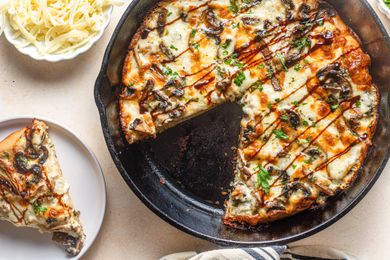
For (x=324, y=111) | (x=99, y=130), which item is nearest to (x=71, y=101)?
(x=99, y=130)

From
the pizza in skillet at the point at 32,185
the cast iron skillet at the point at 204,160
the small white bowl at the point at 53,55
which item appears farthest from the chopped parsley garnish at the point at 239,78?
the pizza in skillet at the point at 32,185

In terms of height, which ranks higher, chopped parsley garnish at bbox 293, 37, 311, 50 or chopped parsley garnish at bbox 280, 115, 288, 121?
chopped parsley garnish at bbox 293, 37, 311, 50

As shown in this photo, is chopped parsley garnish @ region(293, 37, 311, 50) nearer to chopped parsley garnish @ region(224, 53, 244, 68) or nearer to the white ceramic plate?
chopped parsley garnish @ region(224, 53, 244, 68)

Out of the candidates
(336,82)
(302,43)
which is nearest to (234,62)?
(302,43)

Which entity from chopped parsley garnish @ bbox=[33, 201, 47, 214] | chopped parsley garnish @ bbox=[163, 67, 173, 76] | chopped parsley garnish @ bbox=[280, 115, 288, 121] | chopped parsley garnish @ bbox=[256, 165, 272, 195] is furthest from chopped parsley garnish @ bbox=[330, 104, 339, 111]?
chopped parsley garnish @ bbox=[33, 201, 47, 214]

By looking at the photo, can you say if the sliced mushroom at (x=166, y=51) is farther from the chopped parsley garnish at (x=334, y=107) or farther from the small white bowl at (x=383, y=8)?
the small white bowl at (x=383, y=8)

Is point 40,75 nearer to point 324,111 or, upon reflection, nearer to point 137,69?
point 137,69

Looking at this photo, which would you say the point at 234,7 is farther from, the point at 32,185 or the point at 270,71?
the point at 32,185
